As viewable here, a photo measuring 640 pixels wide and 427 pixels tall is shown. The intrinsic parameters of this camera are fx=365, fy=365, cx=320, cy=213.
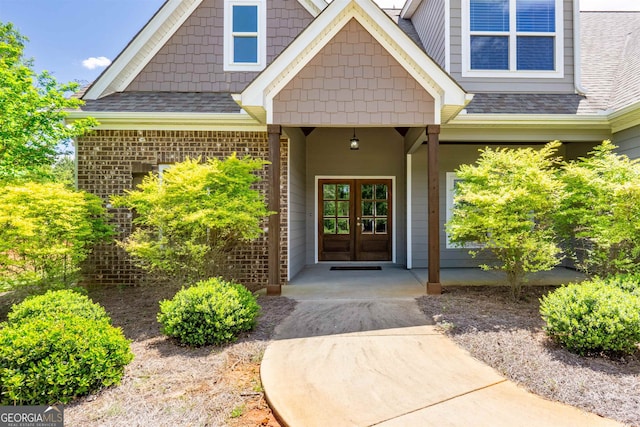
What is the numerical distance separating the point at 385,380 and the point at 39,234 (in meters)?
4.86

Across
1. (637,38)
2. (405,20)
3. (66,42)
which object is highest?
(66,42)

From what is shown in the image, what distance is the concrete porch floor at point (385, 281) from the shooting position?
19.0 ft

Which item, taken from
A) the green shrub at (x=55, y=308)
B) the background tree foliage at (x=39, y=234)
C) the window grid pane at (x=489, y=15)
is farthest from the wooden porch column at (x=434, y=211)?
the background tree foliage at (x=39, y=234)

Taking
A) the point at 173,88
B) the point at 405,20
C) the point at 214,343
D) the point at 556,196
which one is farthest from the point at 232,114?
the point at 405,20

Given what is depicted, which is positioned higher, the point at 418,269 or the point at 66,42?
the point at 66,42

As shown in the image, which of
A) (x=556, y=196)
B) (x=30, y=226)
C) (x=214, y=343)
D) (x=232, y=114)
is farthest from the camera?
(x=232, y=114)

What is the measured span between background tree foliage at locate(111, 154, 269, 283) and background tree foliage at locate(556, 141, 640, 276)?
445 cm

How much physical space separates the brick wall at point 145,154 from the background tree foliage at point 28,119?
1.64 feet

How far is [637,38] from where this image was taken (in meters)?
8.32

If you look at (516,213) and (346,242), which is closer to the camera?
(516,213)

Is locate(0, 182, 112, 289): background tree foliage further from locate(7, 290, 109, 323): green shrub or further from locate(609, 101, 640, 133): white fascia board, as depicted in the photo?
locate(609, 101, 640, 133): white fascia board

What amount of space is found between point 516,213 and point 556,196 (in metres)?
0.58

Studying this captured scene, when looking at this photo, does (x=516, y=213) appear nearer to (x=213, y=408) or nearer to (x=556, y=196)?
(x=556, y=196)

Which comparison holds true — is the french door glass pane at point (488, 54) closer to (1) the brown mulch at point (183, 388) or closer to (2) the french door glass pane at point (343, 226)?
(2) the french door glass pane at point (343, 226)
